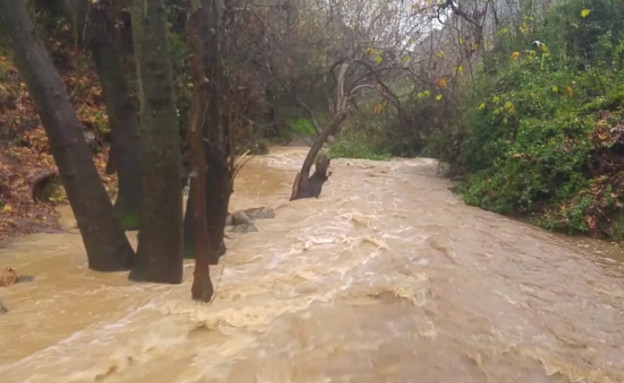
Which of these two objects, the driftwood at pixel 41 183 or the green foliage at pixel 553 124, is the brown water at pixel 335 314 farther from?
the driftwood at pixel 41 183

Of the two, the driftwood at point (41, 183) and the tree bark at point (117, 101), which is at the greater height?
the tree bark at point (117, 101)

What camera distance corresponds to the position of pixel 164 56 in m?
5.56

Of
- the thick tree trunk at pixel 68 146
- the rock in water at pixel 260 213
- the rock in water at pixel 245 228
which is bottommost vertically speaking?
the rock in water at pixel 245 228

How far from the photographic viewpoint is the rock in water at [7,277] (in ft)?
19.3

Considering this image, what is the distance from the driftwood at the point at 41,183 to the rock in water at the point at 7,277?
12.7 feet

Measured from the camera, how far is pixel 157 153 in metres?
5.70

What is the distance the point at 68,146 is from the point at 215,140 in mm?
1450

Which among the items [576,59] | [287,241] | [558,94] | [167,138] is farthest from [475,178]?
[167,138]

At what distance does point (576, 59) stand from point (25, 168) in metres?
11.9

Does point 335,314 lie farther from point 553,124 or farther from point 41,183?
point 553,124

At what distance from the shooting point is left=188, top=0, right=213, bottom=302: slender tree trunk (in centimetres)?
493

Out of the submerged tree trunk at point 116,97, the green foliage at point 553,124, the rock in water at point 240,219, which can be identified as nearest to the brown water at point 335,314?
the rock in water at point 240,219

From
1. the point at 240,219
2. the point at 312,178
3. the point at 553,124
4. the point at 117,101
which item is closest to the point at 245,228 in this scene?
the point at 240,219

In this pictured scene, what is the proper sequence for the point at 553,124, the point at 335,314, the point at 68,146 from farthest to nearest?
the point at 553,124
the point at 68,146
the point at 335,314
